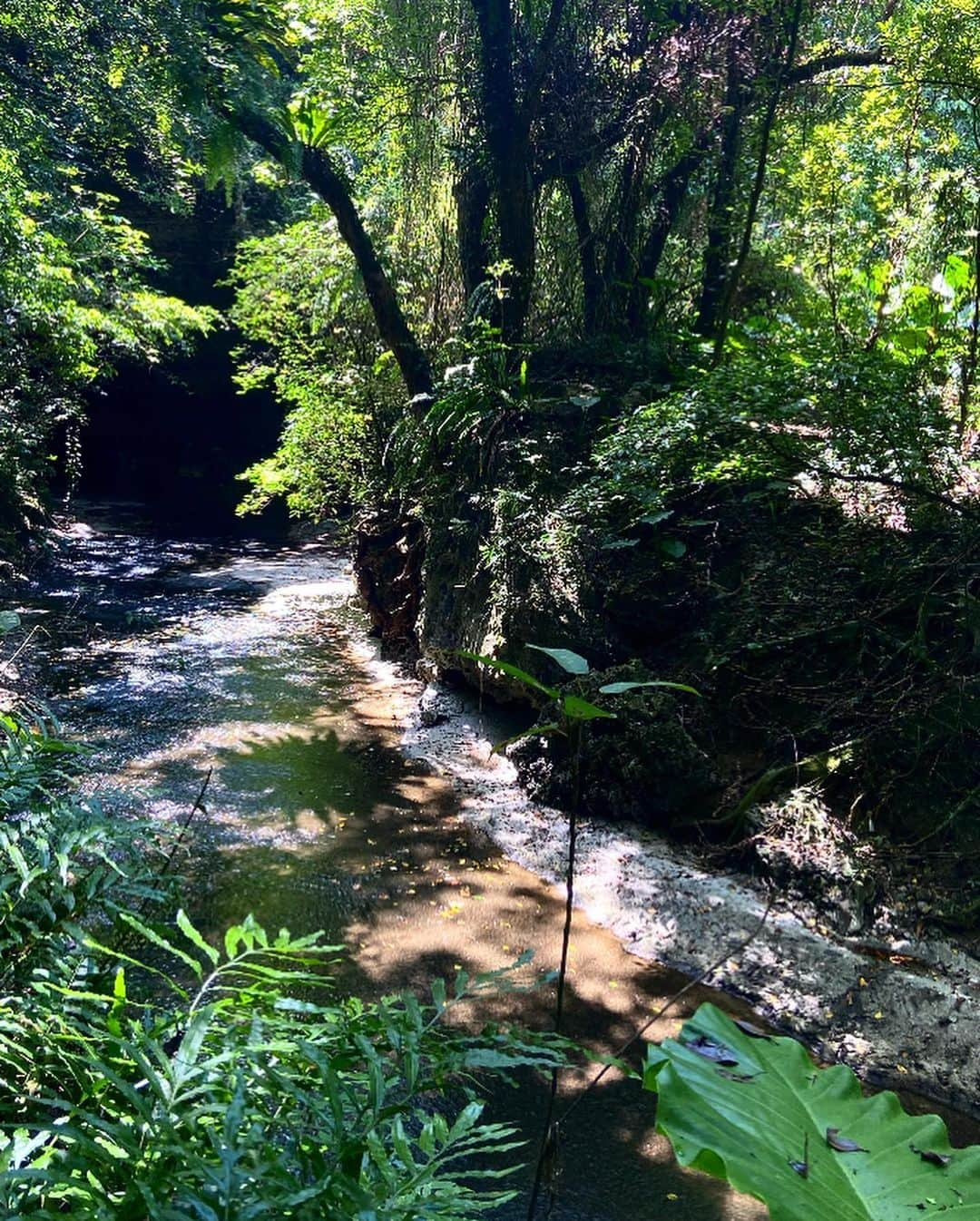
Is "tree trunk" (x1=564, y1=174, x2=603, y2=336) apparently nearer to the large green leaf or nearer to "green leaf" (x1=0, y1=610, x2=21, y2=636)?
"green leaf" (x1=0, y1=610, x2=21, y2=636)

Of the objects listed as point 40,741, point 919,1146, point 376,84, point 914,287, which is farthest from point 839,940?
point 376,84

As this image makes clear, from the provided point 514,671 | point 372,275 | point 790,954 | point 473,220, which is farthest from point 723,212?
point 514,671

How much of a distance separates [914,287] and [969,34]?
1.57 m

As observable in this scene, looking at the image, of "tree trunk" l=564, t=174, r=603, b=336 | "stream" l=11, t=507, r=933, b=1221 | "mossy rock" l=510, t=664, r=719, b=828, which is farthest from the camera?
"tree trunk" l=564, t=174, r=603, b=336

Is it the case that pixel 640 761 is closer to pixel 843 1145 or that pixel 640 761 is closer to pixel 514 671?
pixel 843 1145

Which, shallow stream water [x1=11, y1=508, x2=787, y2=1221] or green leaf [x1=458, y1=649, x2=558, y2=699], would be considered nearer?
green leaf [x1=458, y1=649, x2=558, y2=699]

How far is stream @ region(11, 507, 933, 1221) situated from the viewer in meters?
2.61

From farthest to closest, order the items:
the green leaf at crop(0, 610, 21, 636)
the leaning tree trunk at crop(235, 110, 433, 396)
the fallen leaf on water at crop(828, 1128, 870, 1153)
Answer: the leaning tree trunk at crop(235, 110, 433, 396) < the green leaf at crop(0, 610, 21, 636) < the fallen leaf on water at crop(828, 1128, 870, 1153)

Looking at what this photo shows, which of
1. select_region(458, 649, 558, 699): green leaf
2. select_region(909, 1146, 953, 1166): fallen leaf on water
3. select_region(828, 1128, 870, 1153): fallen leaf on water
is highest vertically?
select_region(458, 649, 558, 699): green leaf

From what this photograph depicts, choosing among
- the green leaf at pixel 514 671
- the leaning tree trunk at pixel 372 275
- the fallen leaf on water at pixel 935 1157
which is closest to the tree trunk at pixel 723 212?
the leaning tree trunk at pixel 372 275

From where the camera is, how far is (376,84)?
7.51 m

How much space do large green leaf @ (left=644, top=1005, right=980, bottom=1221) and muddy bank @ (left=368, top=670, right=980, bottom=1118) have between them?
75.5 inches

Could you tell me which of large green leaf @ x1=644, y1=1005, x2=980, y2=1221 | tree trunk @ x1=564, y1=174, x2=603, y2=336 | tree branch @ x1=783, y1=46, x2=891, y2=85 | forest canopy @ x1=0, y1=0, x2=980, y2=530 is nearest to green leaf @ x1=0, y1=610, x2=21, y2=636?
large green leaf @ x1=644, y1=1005, x2=980, y2=1221

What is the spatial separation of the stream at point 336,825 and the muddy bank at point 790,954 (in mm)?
137
